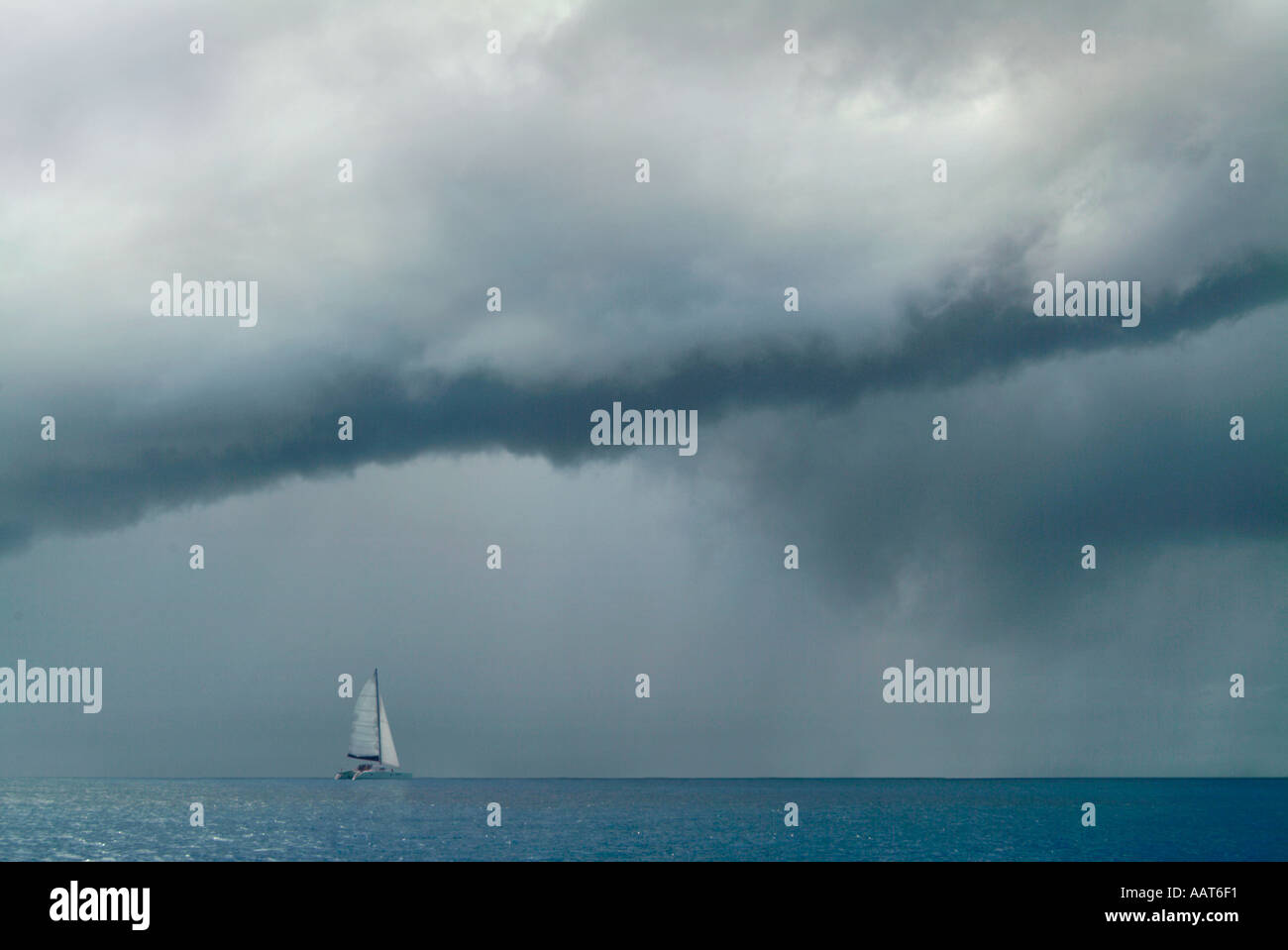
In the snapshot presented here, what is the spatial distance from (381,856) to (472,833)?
45.4 m
